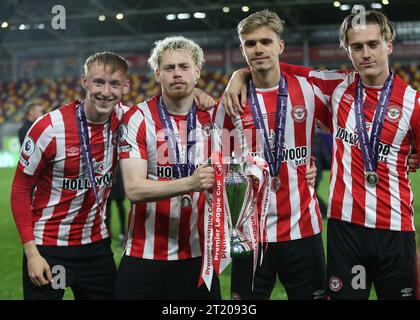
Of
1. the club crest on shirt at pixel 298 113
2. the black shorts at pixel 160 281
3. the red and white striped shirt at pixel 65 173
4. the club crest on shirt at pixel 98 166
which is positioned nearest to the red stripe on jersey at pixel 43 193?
the red and white striped shirt at pixel 65 173

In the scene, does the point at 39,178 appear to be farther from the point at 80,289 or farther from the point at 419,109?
the point at 419,109

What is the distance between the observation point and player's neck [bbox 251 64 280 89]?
2766 millimetres

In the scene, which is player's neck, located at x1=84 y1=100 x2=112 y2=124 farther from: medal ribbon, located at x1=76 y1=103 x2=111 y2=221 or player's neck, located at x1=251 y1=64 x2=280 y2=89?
player's neck, located at x1=251 y1=64 x2=280 y2=89

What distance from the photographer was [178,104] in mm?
2666

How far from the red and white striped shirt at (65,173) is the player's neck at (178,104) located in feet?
0.95

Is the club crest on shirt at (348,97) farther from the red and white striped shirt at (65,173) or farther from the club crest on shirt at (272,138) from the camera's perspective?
the red and white striped shirt at (65,173)

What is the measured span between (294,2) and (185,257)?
16.5m

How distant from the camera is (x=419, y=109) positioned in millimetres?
2633

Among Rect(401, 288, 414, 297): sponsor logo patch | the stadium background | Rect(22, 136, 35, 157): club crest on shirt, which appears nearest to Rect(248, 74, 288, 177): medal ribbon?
Rect(401, 288, 414, 297): sponsor logo patch

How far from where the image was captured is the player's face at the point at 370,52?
264 cm

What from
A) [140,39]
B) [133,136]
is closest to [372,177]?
[133,136]

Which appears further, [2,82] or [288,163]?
[2,82]

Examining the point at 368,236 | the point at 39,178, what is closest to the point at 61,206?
the point at 39,178
